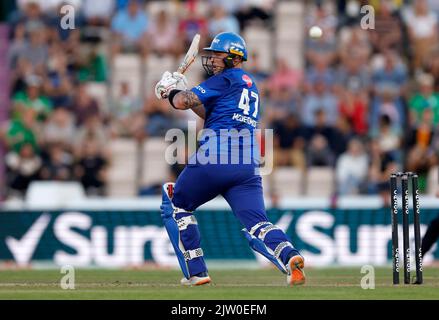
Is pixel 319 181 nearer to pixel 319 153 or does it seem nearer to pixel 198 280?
pixel 319 153

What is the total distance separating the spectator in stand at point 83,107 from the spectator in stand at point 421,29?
18.7 feet

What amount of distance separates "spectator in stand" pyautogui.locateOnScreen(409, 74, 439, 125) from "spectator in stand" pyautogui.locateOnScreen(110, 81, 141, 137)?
4596 mm

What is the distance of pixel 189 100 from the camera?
442 inches

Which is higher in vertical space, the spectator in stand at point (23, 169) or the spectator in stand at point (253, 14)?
the spectator in stand at point (253, 14)

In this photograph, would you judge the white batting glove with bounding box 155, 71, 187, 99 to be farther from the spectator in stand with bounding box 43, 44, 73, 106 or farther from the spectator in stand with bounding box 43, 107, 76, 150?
the spectator in stand with bounding box 43, 44, 73, 106

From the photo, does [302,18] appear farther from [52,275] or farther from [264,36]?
[52,275]

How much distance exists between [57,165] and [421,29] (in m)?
7.13

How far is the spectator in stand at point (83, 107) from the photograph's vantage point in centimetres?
1995

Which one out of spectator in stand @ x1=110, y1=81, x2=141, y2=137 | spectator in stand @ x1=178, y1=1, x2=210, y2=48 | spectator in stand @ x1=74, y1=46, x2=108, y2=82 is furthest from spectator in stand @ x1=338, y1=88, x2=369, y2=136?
spectator in stand @ x1=74, y1=46, x2=108, y2=82

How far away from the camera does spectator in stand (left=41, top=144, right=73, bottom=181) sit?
1891 centimetres

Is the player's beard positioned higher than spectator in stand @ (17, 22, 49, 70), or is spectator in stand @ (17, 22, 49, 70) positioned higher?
spectator in stand @ (17, 22, 49, 70)

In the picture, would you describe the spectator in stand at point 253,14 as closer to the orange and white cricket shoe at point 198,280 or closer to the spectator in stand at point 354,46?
the spectator in stand at point 354,46

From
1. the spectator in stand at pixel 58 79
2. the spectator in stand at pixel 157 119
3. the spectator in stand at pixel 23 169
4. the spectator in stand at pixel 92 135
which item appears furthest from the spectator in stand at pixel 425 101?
the spectator in stand at pixel 23 169
